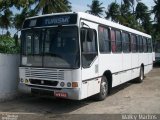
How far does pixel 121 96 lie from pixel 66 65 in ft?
13.4

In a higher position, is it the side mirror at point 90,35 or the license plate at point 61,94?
the side mirror at point 90,35

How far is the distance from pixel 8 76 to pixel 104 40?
3.69m

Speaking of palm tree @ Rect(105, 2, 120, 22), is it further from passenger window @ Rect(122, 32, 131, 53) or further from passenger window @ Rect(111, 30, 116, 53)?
passenger window @ Rect(111, 30, 116, 53)

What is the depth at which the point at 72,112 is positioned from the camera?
10.3 m

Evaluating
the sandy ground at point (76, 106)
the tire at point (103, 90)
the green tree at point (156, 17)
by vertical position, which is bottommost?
the sandy ground at point (76, 106)

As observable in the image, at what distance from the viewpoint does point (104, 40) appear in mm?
12273

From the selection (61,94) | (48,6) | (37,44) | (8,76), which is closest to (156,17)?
(48,6)

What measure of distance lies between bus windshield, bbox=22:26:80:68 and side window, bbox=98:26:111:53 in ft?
5.93

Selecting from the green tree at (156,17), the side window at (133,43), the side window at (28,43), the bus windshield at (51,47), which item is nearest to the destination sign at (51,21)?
the bus windshield at (51,47)

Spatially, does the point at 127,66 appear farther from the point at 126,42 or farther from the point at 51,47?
the point at 51,47

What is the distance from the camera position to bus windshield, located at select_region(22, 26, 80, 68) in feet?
33.4

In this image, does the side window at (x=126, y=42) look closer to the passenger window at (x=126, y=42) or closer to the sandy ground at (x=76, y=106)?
the passenger window at (x=126, y=42)

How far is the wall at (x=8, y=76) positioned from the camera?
11.8 metres

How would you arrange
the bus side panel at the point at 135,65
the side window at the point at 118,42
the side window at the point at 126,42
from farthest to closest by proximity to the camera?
the bus side panel at the point at 135,65 → the side window at the point at 126,42 → the side window at the point at 118,42
